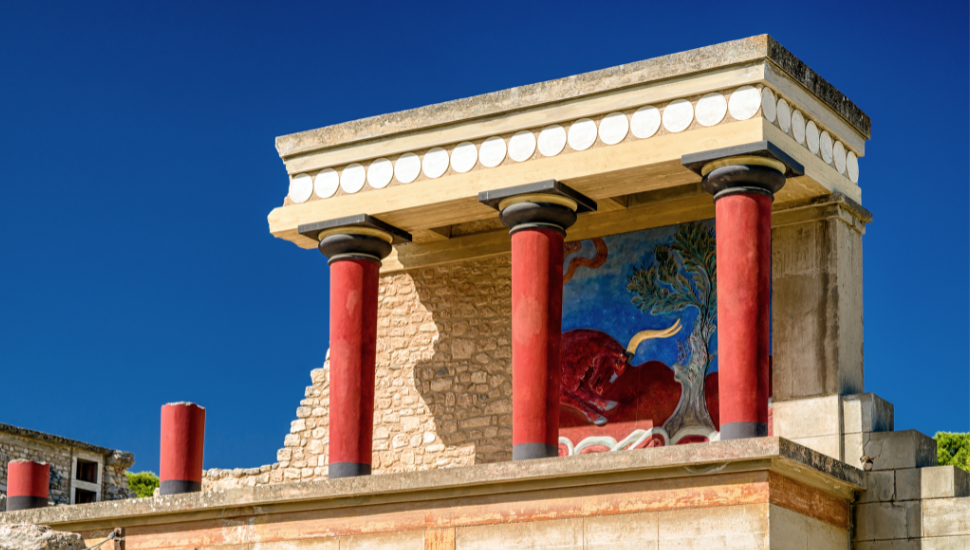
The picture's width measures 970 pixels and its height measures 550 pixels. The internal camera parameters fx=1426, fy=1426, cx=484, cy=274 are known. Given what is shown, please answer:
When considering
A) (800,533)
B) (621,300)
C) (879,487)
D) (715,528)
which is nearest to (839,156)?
(621,300)

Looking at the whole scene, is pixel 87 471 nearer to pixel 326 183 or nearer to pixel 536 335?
pixel 326 183

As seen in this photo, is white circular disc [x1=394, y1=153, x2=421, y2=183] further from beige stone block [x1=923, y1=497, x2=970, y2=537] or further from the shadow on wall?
beige stone block [x1=923, y1=497, x2=970, y2=537]

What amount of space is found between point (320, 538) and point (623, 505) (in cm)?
300

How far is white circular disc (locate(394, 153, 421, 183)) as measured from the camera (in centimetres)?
1466

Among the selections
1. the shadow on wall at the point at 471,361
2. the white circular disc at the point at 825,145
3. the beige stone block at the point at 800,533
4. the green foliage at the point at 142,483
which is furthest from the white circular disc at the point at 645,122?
the green foliage at the point at 142,483

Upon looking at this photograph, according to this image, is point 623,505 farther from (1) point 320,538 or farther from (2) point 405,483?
(1) point 320,538

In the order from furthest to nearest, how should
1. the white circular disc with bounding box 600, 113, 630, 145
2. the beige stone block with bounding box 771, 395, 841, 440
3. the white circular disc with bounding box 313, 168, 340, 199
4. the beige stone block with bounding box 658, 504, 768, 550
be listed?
the white circular disc with bounding box 313, 168, 340, 199 → the white circular disc with bounding box 600, 113, 630, 145 → the beige stone block with bounding box 771, 395, 841, 440 → the beige stone block with bounding box 658, 504, 768, 550

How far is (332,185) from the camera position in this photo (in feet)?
49.6

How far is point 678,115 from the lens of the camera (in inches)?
519

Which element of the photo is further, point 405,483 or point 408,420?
point 408,420

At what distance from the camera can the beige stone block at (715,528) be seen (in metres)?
11.0

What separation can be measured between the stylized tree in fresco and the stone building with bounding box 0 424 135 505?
46.1 ft

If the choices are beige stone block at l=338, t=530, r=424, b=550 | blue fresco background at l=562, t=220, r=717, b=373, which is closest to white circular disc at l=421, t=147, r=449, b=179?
blue fresco background at l=562, t=220, r=717, b=373

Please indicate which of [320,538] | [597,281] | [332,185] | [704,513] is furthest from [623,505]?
[332,185]
